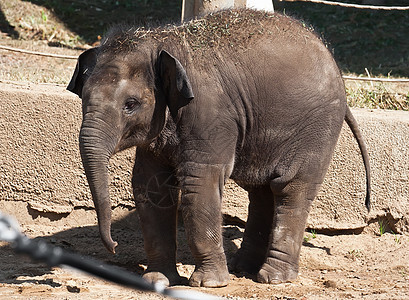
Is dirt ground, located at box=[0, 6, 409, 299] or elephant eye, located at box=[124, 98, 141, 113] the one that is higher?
elephant eye, located at box=[124, 98, 141, 113]

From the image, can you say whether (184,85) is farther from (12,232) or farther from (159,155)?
(12,232)

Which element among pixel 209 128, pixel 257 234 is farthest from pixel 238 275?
pixel 209 128

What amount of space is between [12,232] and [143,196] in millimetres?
3411

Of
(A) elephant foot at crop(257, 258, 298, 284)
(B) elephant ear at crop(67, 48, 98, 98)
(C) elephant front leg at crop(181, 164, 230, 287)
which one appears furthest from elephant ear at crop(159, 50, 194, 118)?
(A) elephant foot at crop(257, 258, 298, 284)

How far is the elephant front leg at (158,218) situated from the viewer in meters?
4.77

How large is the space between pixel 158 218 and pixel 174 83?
1005 mm

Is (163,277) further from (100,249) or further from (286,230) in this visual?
(100,249)

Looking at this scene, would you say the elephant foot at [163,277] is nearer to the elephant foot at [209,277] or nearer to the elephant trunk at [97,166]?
the elephant foot at [209,277]

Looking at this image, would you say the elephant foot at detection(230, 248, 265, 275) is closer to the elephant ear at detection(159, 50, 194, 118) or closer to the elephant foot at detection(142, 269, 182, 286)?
the elephant foot at detection(142, 269, 182, 286)

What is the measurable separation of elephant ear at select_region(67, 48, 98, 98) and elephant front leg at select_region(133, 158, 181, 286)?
691mm

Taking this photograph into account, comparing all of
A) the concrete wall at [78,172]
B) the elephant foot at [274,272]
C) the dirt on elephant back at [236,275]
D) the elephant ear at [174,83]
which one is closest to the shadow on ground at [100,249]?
the dirt on elephant back at [236,275]

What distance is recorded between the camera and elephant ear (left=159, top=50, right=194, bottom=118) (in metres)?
4.23

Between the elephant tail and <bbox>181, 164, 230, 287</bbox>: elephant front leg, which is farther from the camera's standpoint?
the elephant tail

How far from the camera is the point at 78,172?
5898 millimetres
